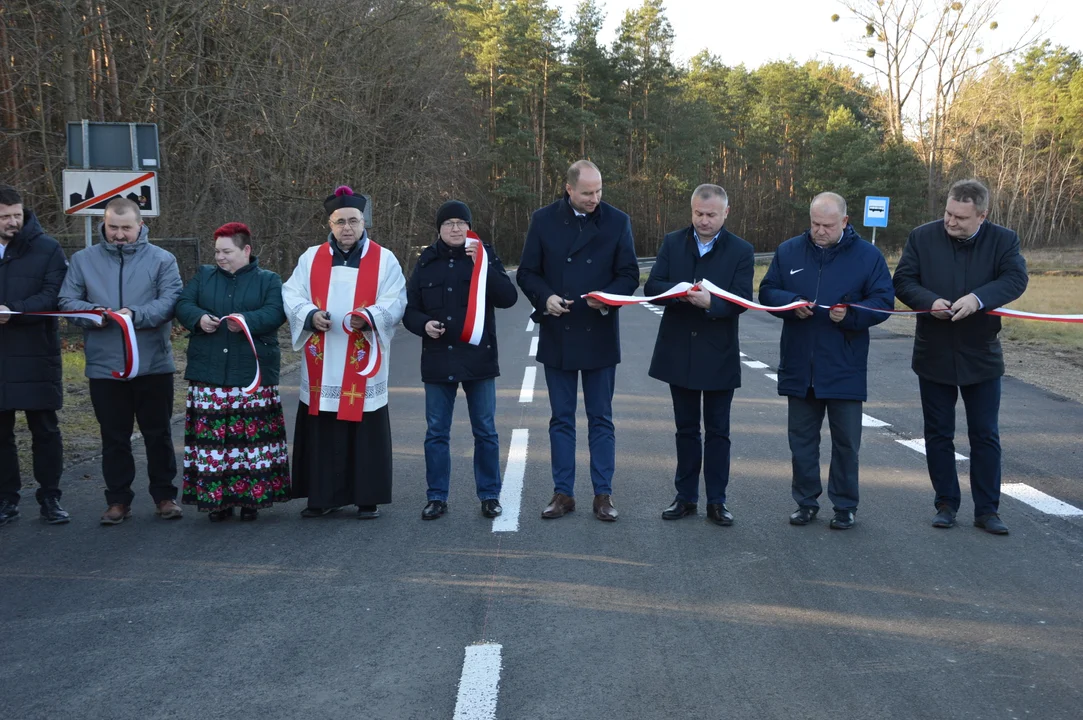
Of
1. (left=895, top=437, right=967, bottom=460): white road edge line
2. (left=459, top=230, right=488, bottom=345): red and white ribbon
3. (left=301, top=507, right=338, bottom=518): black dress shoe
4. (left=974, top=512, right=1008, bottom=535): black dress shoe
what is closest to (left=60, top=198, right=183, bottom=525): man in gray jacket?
(left=301, top=507, right=338, bottom=518): black dress shoe

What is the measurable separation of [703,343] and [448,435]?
1760 millimetres

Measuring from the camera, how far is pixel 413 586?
17.8 feet

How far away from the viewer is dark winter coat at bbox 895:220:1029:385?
6441mm

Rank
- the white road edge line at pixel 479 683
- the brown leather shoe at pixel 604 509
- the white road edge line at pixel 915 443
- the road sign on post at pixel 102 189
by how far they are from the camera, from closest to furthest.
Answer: the white road edge line at pixel 479 683 → the brown leather shoe at pixel 604 509 → the white road edge line at pixel 915 443 → the road sign on post at pixel 102 189

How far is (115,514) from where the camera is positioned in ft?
22.4

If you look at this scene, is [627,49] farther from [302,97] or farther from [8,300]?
[8,300]

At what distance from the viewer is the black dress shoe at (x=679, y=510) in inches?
266

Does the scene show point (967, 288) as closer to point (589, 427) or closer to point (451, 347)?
point (589, 427)

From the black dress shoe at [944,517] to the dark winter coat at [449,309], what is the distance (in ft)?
9.47

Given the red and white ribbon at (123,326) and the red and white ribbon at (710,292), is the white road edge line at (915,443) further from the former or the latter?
the red and white ribbon at (123,326)

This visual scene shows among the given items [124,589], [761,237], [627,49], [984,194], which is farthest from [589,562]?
[761,237]

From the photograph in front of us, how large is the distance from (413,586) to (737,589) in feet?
5.32

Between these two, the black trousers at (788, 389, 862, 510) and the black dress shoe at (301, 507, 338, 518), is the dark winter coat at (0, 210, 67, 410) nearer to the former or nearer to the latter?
the black dress shoe at (301, 507, 338, 518)

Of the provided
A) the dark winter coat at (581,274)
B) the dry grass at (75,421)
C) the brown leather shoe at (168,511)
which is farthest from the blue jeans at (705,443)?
the dry grass at (75,421)
